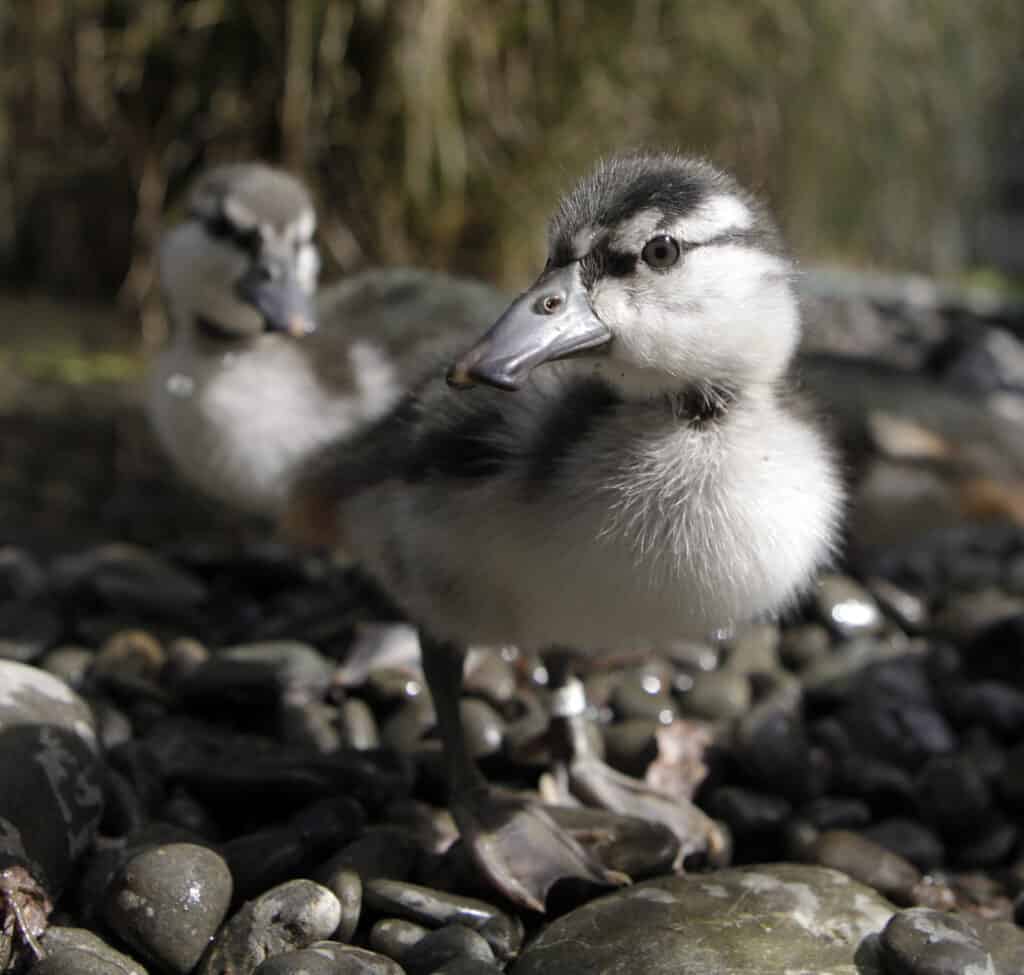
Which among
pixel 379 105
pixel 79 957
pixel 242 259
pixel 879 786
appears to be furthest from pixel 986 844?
pixel 379 105

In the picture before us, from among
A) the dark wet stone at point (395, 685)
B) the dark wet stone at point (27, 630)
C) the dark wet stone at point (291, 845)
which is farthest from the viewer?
the dark wet stone at point (27, 630)

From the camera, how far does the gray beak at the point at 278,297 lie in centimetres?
339

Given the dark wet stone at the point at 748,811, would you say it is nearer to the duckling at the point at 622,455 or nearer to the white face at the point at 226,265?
the duckling at the point at 622,455

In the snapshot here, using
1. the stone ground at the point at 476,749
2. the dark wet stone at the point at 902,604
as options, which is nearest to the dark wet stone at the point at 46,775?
the stone ground at the point at 476,749

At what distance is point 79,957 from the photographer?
1938 millimetres

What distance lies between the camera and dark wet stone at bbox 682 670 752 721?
9.91 ft

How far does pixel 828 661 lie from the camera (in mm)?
3234

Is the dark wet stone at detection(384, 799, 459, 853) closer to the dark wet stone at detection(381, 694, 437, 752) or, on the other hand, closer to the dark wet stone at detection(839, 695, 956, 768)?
the dark wet stone at detection(381, 694, 437, 752)

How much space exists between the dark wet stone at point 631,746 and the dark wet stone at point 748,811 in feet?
0.54

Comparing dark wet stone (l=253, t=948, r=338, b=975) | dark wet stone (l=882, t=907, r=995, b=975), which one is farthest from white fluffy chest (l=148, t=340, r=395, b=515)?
dark wet stone (l=882, t=907, r=995, b=975)

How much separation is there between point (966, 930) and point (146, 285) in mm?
3816

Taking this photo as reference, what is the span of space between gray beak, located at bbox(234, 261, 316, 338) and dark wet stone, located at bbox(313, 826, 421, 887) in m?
1.44

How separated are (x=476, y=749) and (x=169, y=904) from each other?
2.79 ft

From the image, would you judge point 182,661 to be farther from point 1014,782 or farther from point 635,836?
point 1014,782
